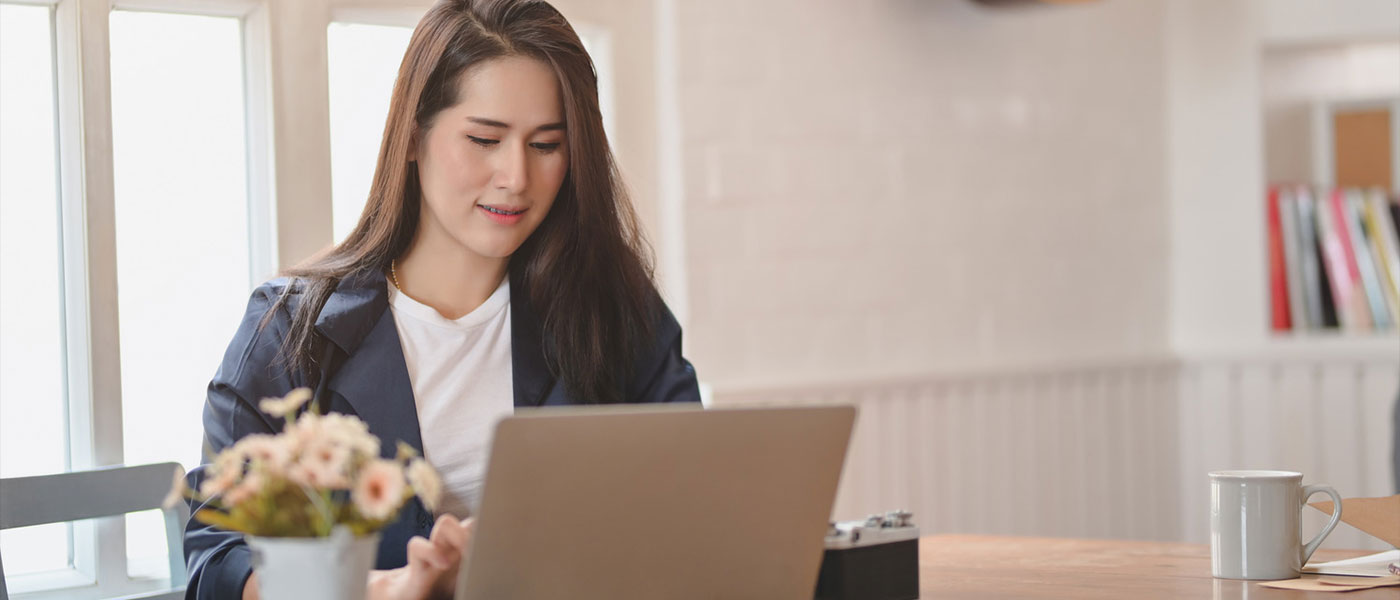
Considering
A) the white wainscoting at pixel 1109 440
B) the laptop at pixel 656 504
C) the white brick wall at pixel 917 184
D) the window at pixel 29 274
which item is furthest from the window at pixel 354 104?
the laptop at pixel 656 504

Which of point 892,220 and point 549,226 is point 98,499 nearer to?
point 549,226

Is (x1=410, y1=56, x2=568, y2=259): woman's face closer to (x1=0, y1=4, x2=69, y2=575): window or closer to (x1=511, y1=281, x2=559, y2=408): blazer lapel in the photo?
(x1=511, y1=281, x2=559, y2=408): blazer lapel

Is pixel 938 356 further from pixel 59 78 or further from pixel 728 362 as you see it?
pixel 59 78

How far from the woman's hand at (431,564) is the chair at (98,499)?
0.57 metres

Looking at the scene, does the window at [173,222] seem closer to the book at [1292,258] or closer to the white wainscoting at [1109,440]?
the white wainscoting at [1109,440]

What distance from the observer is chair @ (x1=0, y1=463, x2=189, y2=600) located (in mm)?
1625

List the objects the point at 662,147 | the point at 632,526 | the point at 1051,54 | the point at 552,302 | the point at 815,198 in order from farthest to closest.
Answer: the point at 1051,54 → the point at 815,198 → the point at 662,147 → the point at 552,302 → the point at 632,526

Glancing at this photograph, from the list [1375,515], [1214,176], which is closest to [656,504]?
[1375,515]

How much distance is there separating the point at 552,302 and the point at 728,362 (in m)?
0.87

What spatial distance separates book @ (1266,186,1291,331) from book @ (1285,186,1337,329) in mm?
39

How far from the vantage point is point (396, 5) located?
86.5 inches

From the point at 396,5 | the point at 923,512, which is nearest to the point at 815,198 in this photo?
the point at 923,512

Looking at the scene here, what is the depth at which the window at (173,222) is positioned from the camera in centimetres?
196

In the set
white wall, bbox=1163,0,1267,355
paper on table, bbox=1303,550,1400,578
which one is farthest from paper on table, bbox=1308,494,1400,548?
white wall, bbox=1163,0,1267,355
